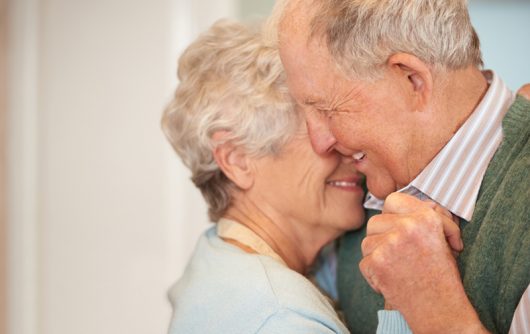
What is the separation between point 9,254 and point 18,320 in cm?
27

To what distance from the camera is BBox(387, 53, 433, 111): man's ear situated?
A: 1.30 meters

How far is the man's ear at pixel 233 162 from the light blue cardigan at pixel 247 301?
215mm

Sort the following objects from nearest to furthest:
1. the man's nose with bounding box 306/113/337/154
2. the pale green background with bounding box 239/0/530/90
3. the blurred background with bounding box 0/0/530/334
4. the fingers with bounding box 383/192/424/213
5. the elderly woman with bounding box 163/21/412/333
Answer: the fingers with bounding box 383/192/424/213
the man's nose with bounding box 306/113/337/154
the elderly woman with bounding box 163/21/412/333
the pale green background with bounding box 239/0/530/90
the blurred background with bounding box 0/0/530/334

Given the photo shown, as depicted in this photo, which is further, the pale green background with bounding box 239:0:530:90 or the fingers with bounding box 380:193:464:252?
the pale green background with bounding box 239:0:530:90

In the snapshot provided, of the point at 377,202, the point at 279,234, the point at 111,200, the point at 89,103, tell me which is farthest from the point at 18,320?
the point at 377,202

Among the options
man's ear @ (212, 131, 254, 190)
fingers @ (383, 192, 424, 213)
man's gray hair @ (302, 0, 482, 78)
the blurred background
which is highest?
man's gray hair @ (302, 0, 482, 78)

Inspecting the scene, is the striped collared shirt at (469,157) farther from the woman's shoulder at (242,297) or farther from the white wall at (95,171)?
the white wall at (95,171)

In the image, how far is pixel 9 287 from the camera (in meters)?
3.03

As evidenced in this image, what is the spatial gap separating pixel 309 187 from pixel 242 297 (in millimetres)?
404

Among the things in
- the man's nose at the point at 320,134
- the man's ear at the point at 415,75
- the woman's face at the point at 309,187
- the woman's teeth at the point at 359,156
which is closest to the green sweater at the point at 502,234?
the man's ear at the point at 415,75


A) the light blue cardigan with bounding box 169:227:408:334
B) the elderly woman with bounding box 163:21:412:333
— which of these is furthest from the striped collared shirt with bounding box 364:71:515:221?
the elderly woman with bounding box 163:21:412:333

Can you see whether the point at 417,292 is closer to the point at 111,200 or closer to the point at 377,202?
the point at 377,202

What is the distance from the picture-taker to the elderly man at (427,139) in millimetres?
1217

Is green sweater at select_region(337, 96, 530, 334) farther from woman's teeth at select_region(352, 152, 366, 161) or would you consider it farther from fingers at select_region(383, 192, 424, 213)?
woman's teeth at select_region(352, 152, 366, 161)
